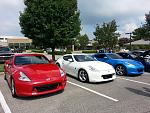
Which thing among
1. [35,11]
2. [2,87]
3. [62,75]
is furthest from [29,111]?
[35,11]

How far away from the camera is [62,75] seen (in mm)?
5879

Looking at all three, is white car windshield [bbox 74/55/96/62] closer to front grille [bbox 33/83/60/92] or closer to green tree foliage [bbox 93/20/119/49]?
front grille [bbox 33/83/60/92]

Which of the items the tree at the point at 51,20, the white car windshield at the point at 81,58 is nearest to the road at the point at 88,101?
the white car windshield at the point at 81,58

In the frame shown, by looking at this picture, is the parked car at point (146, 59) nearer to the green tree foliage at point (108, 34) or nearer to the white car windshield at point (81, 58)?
the white car windshield at point (81, 58)

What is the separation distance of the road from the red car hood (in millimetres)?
690

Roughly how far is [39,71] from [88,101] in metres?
1.74

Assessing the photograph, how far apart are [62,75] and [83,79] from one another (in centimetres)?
212

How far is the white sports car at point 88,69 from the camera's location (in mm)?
7376

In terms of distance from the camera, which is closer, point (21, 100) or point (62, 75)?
point (21, 100)

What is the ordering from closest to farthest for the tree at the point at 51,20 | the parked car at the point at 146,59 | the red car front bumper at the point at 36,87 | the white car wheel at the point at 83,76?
the red car front bumper at the point at 36,87, the white car wheel at the point at 83,76, the parked car at the point at 146,59, the tree at the point at 51,20

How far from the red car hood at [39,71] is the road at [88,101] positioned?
690 millimetres

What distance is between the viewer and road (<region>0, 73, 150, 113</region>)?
4613 mm

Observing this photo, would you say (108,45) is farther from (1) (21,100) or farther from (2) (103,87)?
(1) (21,100)

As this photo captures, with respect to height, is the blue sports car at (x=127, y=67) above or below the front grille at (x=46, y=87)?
above
